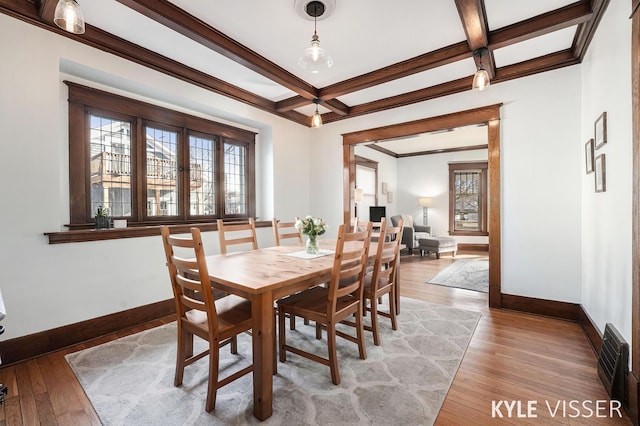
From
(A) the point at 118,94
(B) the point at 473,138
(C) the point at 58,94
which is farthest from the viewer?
(B) the point at 473,138

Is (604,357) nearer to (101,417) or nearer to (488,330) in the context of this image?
(488,330)

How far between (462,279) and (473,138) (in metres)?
3.63

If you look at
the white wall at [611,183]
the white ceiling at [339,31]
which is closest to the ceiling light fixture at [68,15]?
the white ceiling at [339,31]

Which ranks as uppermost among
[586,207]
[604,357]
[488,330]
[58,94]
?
[58,94]

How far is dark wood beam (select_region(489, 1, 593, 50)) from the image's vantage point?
2184mm

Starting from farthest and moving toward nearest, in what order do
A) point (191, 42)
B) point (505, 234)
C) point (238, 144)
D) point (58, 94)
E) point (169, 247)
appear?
point (238, 144) → point (505, 234) → point (191, 42) → point (58, 94) → point (169, 247)

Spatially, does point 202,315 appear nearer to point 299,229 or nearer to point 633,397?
point 299,229

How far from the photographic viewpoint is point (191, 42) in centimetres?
265

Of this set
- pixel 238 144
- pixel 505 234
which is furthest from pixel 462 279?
pixel 238 144

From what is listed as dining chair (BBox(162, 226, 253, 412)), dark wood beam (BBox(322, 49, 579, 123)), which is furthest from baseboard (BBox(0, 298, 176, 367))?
dark wood beam (BBox(322, 49, 579, 123))

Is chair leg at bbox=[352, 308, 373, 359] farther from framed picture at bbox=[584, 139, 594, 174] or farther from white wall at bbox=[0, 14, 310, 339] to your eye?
framed picture at bbox=[584, 139, 594, 174]

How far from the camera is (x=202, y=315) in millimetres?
1843

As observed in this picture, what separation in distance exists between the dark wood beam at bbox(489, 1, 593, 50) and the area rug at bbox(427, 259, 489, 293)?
Answer: 9.62 feet

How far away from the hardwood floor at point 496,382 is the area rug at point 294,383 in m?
0.09
